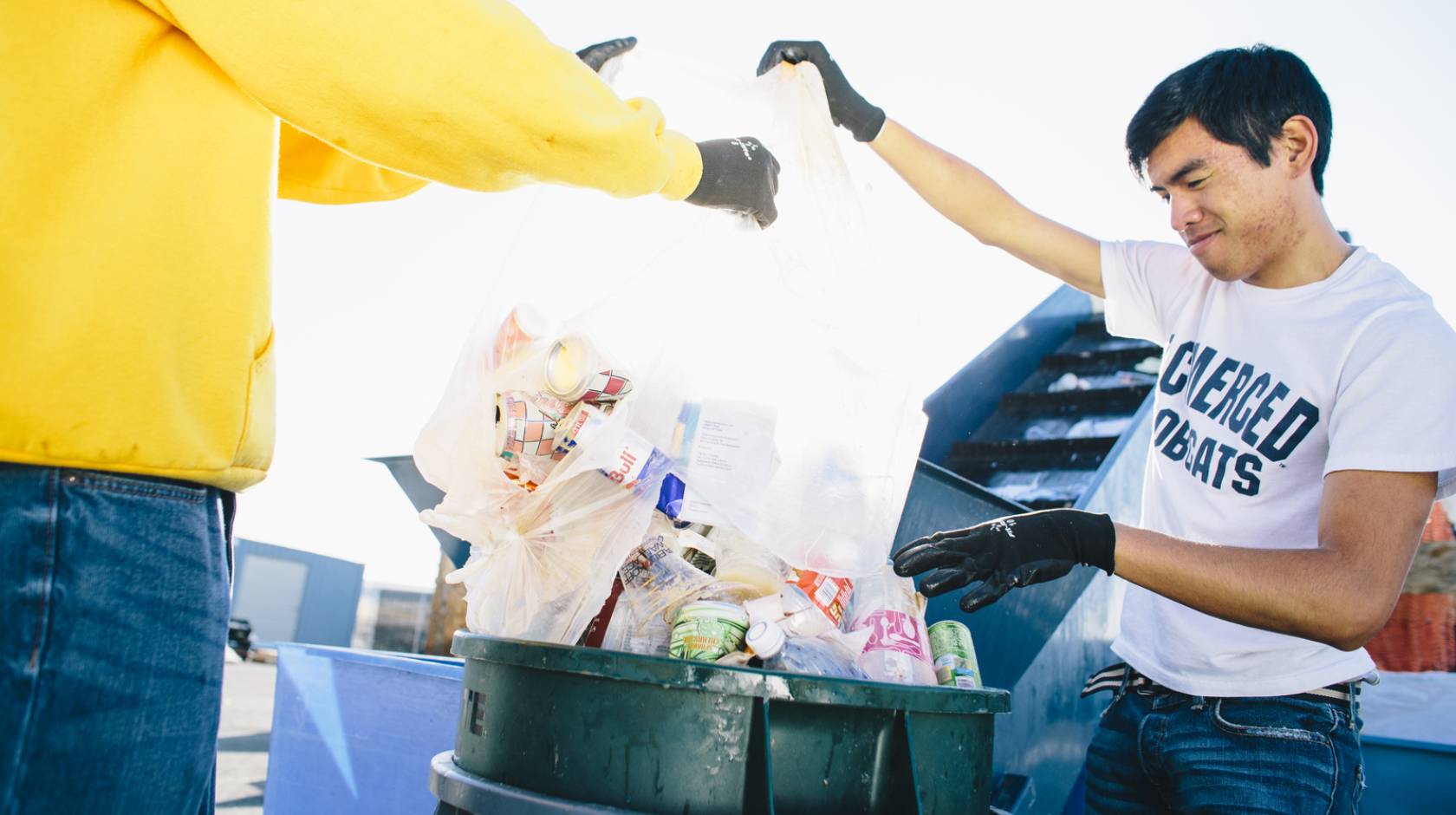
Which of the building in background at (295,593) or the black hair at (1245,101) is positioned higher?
the black hair at (1245,101)

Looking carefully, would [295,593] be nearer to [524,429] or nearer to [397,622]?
[397,622]

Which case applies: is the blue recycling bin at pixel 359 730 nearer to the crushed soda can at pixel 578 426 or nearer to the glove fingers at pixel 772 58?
the crushed soda can at pixel 578 426

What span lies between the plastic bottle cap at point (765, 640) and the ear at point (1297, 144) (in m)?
1.28

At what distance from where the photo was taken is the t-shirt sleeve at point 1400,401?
52.0 inches

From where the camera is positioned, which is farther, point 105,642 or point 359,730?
point 359,730

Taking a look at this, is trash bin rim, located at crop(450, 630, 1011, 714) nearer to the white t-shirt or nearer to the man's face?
the white t-shirt

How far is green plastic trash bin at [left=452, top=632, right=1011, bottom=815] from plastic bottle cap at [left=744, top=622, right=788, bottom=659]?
A: 9 cm

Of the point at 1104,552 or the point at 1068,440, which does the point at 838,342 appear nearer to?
the point at 1104,552

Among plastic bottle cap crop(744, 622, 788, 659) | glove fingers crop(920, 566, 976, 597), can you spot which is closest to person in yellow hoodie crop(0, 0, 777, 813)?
plastic bottle cap crop(744, 622, 788, 659)

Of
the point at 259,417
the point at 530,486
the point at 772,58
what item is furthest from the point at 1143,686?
the point at 259,417

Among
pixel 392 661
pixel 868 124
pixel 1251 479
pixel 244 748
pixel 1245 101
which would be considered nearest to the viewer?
pixel 1251 479

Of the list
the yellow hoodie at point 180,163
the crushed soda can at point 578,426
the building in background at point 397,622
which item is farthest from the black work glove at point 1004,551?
the building in background at point 397,622

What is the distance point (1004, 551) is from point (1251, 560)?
34cm

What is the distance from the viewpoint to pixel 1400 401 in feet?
4.44
